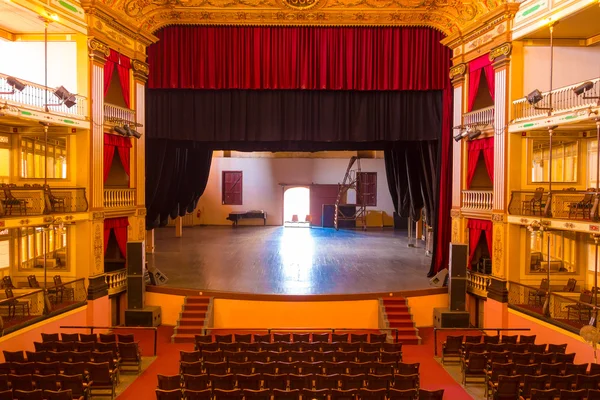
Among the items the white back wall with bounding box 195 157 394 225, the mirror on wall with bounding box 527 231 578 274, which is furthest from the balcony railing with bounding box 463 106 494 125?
the white back wall with bounding box 195 157 394 225

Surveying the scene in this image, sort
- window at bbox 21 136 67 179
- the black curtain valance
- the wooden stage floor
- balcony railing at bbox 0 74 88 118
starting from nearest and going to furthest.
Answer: balcony railing at bbox 0 74 88 118, window at bbox 21 136 67 179, the wooden stage floor, the black curtain valance

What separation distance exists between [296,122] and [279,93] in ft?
3.89

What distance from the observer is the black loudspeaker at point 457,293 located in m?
15.6

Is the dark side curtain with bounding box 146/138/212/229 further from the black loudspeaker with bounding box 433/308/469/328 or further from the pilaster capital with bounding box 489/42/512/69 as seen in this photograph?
→ the pilaster capital with bounding box 489/42/512/69

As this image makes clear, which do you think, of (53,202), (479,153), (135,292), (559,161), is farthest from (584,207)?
(53,202)

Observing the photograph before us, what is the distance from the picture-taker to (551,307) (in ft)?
43.8

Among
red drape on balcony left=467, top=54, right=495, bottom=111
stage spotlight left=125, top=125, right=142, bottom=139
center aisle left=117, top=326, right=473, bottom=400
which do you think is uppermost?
red drape on balcony left=467, top=54, right=495, bottom=111

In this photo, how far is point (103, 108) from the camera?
606 inches

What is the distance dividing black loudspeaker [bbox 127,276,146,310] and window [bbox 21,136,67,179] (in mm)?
4186

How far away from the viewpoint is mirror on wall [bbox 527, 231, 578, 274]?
51.6 feet

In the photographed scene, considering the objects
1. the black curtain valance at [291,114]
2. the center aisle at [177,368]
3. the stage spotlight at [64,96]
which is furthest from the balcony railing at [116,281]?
the stage spotlight at [64,96]

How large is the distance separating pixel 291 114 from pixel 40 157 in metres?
8.45

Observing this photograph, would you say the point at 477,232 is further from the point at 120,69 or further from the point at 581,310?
the point at 120,69

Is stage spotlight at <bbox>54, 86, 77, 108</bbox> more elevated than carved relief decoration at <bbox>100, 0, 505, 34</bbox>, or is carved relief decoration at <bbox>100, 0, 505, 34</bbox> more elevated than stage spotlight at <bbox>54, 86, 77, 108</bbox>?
carved relief decoration at <bbox>100, 0, 505, 34</bbox>
